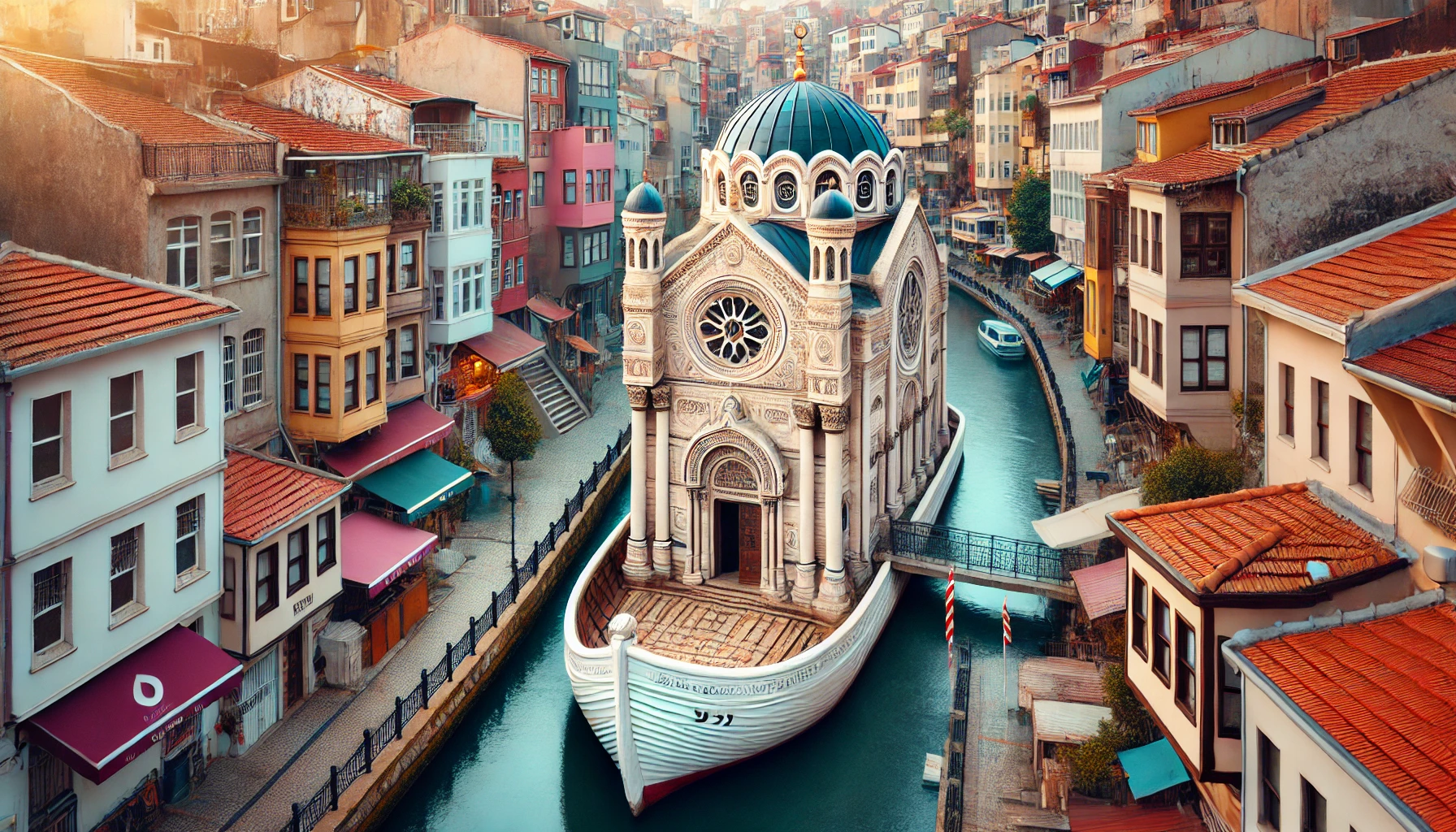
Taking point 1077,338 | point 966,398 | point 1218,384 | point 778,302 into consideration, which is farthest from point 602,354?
point 1218,384

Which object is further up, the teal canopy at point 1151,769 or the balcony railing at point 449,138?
the balcony railing at point 449,138

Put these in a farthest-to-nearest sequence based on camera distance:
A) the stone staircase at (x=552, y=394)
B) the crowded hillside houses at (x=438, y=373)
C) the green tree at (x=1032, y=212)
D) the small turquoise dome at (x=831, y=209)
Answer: the green tree at (x=1032, y=212)
the stone staircase at (x=552, y=394)
the small turquoise dome at (x=831, y=209)
the crowded hillside houses at (x=438, y=373)

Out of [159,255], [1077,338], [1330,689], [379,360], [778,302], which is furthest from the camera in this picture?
[1077,338]

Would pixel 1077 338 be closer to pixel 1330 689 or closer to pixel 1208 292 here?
pixel 1208 292

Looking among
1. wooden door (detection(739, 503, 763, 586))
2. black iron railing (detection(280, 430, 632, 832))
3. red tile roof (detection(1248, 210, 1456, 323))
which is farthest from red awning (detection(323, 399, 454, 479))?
red tile roof (detection(1248, 210, 1456, 323))

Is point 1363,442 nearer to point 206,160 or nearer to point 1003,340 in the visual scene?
point 206,160

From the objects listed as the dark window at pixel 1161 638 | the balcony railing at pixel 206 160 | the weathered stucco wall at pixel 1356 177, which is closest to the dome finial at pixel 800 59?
the weathered stucco wall at pixel 1356 177

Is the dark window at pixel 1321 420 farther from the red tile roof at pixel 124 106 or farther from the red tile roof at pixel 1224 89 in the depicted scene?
the red tile roof at pixel 124 106
